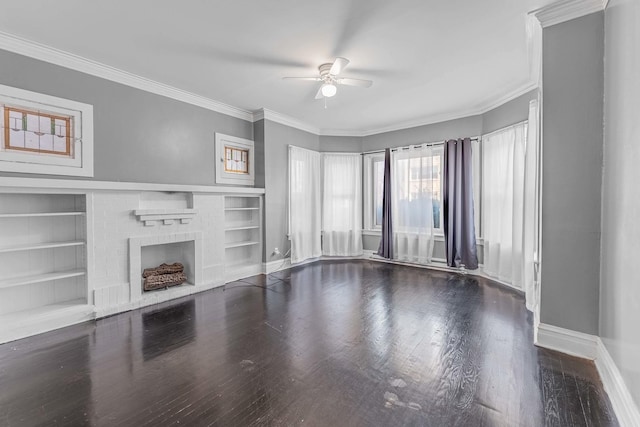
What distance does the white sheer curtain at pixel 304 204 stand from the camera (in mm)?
5258

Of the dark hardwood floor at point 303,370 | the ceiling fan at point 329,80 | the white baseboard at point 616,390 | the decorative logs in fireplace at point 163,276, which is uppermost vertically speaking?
the ceiling fan at point 329,80

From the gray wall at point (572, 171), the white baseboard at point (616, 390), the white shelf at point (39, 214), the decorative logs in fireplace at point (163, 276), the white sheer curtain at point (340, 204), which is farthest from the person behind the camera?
the white sheer curtain at point (340, 204)

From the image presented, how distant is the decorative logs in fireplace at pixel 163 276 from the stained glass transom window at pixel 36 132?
5.27ft

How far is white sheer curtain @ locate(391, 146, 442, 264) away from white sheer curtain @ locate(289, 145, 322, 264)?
149 centimetres

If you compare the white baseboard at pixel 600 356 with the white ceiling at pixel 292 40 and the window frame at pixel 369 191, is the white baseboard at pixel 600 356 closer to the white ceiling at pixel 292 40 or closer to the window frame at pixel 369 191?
the white ceiling at pixel 292 40

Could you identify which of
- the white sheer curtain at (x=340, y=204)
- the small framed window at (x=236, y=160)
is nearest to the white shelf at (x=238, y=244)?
the small framed window at (x=236, y=160)

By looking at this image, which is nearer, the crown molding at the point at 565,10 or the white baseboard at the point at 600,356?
the white baseboard at the point at 600,356

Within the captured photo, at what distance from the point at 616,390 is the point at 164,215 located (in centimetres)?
430

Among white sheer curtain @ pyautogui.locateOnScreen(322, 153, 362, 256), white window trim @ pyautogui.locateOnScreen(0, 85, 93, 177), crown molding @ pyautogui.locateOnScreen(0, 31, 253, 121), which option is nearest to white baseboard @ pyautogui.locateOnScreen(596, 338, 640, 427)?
white sheer curtain @ pyautogui.locateOnScreen(322, 153, 362, 256)

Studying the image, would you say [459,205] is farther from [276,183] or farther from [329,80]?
[276,183]

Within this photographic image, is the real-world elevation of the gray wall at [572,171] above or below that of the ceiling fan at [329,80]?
below

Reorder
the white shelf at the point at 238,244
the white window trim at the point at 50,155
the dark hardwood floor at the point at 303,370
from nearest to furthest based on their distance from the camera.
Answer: the dark hardwood floor at the point at 303,370 < the white window trim at the point at 50,155 < the white shelf at the point at 238,244

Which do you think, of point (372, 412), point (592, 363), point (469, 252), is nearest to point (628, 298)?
point (592, 363)

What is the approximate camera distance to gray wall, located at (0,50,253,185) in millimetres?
2842
